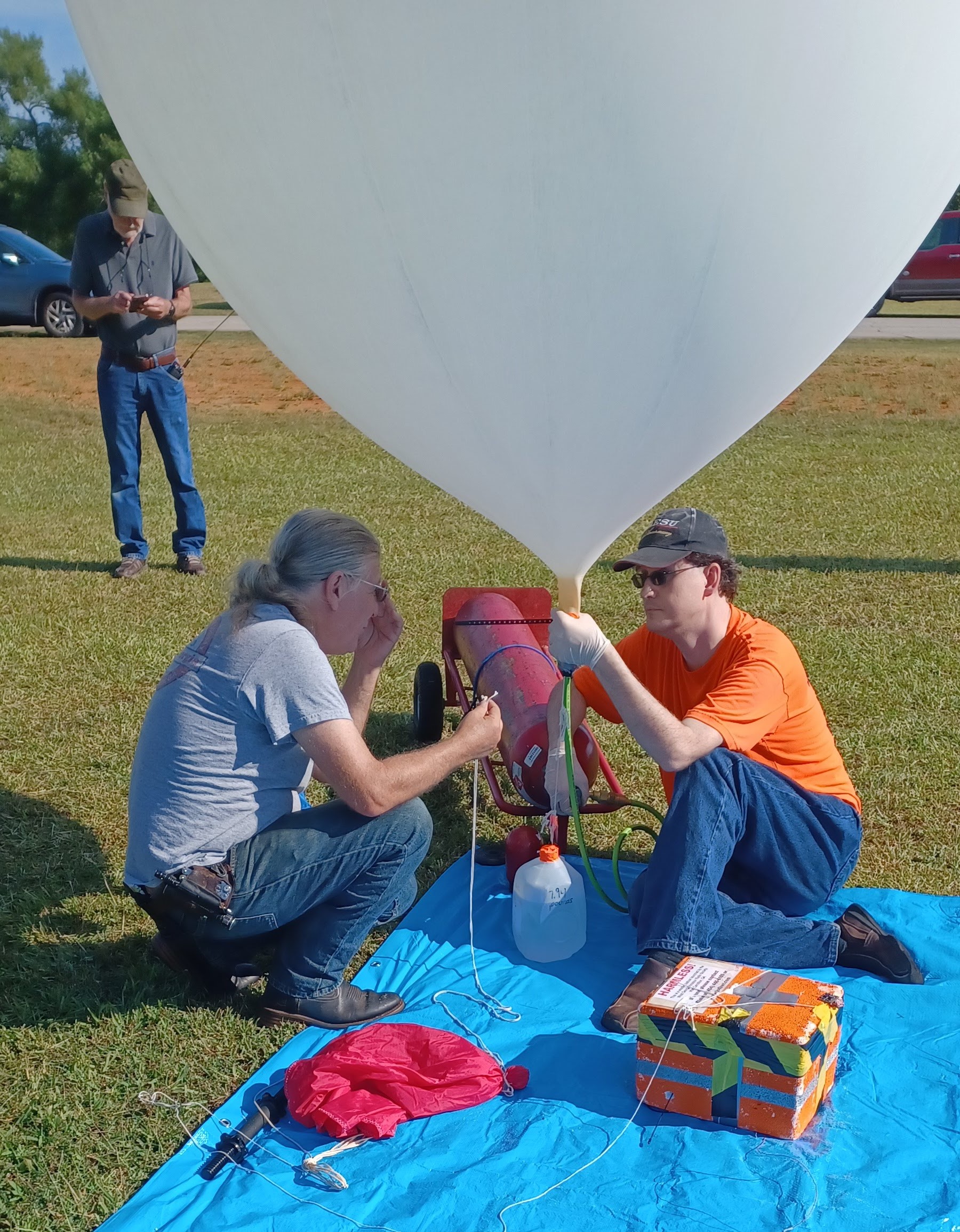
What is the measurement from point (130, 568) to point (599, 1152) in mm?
5220

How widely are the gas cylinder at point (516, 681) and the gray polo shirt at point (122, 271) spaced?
305cm

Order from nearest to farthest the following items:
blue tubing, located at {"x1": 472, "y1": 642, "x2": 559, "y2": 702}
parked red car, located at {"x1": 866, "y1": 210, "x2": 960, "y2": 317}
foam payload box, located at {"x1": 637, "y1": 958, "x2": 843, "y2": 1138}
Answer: foam payload box, located at {"x1": 637, "y1": 958, "x2": 843, "y2": 1138} → blue tubing, located at {"x1": 472, "y1": 642, "x2": 559, "y2": 702} → parked red car, located at {"x1": 866, "y1": 210, "x2": 960, "y2": 317}

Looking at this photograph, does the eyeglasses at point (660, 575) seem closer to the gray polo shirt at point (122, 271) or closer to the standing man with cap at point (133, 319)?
the standing man with cap at point (133, 319)

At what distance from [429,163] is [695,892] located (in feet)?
5.86

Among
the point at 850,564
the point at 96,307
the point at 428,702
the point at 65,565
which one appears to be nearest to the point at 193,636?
the point at 428,702

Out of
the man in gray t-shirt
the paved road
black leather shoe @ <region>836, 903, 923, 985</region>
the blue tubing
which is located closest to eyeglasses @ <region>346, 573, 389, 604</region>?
the man in gray t-shirt

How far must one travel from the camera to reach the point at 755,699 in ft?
9.86

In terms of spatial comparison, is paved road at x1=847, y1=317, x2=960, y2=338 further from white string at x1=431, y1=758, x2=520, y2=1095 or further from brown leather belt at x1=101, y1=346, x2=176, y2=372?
white string at x1=431, y1=758, x2=520, y2=1095

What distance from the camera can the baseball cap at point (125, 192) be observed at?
6371 millimetres

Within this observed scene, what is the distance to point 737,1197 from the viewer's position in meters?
2.40

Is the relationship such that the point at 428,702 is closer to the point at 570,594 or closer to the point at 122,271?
the point at 570,594

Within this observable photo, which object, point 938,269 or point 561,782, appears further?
point 938,269

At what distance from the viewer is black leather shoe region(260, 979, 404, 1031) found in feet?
9.71

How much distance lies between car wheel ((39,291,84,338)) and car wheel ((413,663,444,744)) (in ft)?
47.6
